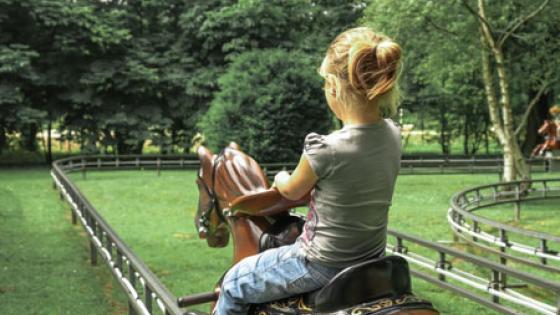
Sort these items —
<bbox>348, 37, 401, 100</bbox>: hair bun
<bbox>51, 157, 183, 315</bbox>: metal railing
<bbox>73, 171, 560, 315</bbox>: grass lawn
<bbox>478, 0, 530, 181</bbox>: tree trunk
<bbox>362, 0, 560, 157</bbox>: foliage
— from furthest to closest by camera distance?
<bbox>362, 0, 560, 157</bbox>: foliage → <bbox>478, 0, 530, 181</bbox>: tree trunk → <bbox>73, 171, 560, 315</bbox>: grass lawn → <bbox>51, 157, 183, 315</bbox>: metal railing → <bbox>348, 37, 401, 100</bbox>: hair bun

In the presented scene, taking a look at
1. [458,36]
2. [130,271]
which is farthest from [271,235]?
[458,36]

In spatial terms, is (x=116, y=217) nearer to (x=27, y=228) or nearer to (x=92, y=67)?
(x=27, y=228)

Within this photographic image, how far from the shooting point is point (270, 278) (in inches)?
117

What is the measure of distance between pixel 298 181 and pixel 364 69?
Answer: 1.78 feet

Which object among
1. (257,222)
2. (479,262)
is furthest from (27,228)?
(257,222)

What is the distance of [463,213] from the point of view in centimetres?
994

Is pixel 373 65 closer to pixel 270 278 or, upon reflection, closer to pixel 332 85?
pixel 332 85

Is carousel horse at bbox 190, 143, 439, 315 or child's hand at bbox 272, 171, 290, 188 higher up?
child's hand at bbox 272, 171, 290, 188

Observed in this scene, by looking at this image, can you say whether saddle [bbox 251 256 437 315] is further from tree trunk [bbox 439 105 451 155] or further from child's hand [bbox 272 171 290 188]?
tree trunk [bbox 439 105 451 155]

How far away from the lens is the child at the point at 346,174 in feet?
8.48

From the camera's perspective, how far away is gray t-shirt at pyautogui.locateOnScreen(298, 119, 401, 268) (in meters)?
2.70

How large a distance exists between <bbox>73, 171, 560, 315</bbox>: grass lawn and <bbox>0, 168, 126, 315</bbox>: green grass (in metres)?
1.00

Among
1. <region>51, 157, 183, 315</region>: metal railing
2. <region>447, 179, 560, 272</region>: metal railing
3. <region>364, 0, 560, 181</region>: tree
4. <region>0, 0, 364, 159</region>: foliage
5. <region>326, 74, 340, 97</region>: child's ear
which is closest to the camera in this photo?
<region>326, 74, 340, 97</region>: child's ear

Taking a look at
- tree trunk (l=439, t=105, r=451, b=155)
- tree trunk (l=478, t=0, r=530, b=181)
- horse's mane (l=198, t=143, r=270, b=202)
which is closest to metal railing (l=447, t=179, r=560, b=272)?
tree trunk (l=478, t=0, r=530, b=181)
